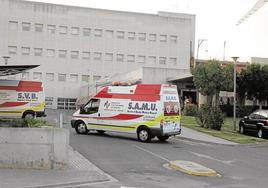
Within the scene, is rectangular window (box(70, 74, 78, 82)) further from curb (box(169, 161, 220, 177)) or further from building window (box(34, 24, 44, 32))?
curb (box(169, 161, 220, 177))

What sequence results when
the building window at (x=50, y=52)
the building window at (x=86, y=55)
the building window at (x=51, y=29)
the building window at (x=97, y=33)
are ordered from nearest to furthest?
1. the building window at (x=51, y=29)
2. the building window at (x=50, y=52)
3. the building window at (x=86, y=55)
4. the building window at (x=97, y=33)

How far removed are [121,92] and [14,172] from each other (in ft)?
39.9

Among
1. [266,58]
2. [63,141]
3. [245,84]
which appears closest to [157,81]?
[245,84]

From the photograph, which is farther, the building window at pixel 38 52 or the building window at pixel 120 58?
the building window at pixel 120 58

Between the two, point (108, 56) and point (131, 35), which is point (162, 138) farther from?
point (131, 35)

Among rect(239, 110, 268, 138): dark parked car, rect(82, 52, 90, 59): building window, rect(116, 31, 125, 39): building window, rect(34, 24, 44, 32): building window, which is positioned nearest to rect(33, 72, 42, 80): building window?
rect(34, 24, 44, 32): building window

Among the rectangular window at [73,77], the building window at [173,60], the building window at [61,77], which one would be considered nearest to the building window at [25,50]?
the building window at [61,77]

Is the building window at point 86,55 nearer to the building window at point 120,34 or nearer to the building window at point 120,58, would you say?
the building window at point 120,58

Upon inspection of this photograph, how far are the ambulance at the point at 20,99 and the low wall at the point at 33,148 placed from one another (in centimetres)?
2430

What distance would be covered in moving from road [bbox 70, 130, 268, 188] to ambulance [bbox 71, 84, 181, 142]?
614 mm

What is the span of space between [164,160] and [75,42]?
212 ft

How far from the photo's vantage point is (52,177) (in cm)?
1231

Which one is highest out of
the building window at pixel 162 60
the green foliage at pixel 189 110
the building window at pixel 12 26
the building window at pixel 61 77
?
the building window at pixel 12 26

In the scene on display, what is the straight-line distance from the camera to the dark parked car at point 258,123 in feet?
97.1
